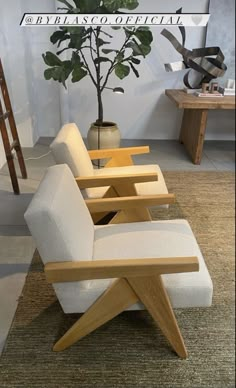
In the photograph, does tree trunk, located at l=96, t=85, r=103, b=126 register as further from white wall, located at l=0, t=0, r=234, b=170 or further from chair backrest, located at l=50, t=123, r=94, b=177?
chair backrest, located at l=50, t=123, r=94, b=177

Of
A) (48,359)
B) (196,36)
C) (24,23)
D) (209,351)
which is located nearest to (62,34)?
(24,23)

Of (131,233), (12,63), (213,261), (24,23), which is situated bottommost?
(213,261)

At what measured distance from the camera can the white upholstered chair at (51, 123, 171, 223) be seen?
1471 mm

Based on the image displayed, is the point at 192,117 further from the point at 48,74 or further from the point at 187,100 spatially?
the point at 48,74

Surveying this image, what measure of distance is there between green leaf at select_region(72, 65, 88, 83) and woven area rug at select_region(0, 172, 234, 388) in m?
0.62

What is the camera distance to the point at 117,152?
4.99 ft

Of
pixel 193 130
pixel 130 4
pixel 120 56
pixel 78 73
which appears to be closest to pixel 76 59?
pixel 78 73

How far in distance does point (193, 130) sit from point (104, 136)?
384mm

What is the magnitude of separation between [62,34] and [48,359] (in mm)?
1213

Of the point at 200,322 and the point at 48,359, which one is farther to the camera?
the point at 200,322

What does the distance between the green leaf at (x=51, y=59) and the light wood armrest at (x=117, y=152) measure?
450 millimetres

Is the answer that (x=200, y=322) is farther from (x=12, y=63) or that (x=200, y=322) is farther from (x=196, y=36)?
(x=12, y=63)

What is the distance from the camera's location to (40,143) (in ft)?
4.74

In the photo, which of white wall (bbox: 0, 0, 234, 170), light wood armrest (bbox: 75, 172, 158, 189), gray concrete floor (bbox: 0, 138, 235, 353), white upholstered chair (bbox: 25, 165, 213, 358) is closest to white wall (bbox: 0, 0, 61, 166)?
white wall (bbox: 0, 0, 234, 170)
